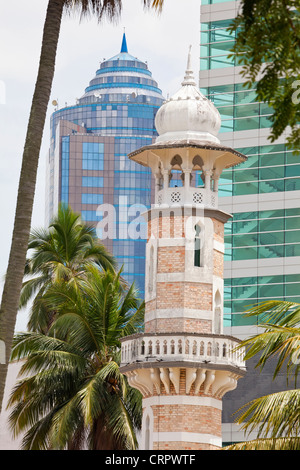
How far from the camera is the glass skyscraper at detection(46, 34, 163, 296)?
568ft

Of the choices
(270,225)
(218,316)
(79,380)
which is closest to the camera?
(218,316)

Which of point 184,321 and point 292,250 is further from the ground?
point 292,250

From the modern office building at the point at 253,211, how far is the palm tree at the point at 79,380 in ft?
90.9

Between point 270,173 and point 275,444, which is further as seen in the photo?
point 270,173

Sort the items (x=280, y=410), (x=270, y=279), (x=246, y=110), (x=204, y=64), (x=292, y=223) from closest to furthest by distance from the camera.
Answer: (x=280, y=410) < (x=270, y=279) < (x=292, y=223) < (x=246, y=110) < (x=204, y=64)

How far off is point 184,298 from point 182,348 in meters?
1.62

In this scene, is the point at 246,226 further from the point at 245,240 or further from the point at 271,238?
the point at 271,238

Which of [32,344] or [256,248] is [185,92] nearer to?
[32,344]

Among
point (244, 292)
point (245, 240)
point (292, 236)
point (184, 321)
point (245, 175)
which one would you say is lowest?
point (184, 321)

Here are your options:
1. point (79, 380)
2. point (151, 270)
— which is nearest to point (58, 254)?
point (79, 380)

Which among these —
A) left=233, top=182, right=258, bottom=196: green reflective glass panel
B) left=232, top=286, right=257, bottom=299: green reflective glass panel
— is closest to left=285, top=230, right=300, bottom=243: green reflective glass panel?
left=232, top=286, right=257, bottom=299: green reflective glass panel

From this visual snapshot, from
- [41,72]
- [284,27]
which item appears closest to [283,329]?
[41,72]

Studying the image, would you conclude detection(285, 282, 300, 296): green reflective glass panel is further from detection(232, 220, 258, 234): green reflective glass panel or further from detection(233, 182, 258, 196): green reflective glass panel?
detection(233, 182, 258, 196): green reflective glass panel

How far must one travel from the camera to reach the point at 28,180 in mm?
21031
